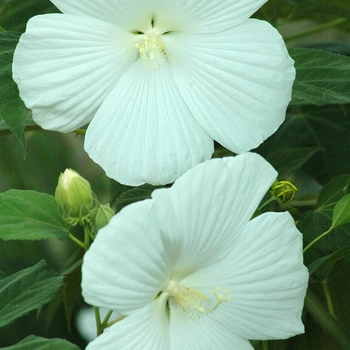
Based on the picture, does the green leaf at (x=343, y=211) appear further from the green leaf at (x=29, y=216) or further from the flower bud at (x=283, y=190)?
the green leaf at (x=29, y=216)

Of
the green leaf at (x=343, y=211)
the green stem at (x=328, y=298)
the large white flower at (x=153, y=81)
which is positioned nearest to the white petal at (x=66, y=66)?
the large white flower at (x=153, y=81)

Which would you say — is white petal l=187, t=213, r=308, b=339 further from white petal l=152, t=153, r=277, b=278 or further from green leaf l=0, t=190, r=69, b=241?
→ green leaf l=0, t=190, r=69, b=241

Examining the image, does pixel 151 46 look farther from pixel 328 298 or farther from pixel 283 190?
pixel 328 298

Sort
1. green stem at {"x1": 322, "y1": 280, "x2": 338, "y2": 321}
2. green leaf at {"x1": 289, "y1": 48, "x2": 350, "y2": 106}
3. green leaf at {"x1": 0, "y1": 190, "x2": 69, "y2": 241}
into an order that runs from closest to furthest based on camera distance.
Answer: green leaf at {"x1": 0, "y1": 190, "x2": 69, "y2": 241}, green leaf at {"x1": 289, "y1": 48, "x2": 350, "y2": 106}, green stem at {"x1": 322, "y1": 280, "x2": 338, "y2": 321}

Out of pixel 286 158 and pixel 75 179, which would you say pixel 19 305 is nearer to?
pixel 75 179

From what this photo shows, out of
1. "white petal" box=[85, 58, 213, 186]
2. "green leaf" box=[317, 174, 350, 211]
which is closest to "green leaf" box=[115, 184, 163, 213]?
"white petal" box=[85, 58, 213, 186]

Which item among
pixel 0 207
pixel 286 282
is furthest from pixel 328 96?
pixel 0 207
